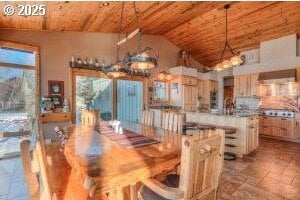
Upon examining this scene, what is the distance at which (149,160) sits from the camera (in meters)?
1.65

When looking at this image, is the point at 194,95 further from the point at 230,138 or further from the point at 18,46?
the point at 18,46

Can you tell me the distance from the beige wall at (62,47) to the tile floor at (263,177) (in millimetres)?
4210

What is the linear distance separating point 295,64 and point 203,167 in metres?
5.97

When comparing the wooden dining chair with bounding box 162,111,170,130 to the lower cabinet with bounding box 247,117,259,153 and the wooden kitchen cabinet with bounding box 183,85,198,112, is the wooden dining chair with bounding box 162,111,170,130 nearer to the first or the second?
the lower cabinet with bounding box 247,117,259,153

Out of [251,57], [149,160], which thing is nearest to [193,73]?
[251,57]

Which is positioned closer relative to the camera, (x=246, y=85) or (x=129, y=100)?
(x=129, y=100)

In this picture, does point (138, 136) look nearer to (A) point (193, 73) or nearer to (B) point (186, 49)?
(A) point (193, 73)

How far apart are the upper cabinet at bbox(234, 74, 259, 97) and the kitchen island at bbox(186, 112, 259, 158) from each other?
104 inches

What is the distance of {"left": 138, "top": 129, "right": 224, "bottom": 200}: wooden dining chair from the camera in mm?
1238

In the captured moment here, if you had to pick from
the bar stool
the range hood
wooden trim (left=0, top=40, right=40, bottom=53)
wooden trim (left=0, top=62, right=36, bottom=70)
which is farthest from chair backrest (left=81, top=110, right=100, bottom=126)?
the range hood

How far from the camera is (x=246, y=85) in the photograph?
688 cm

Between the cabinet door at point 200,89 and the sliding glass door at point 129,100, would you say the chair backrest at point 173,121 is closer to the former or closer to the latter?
the sliding glass door at point 129,100

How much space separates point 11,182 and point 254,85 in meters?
6.92

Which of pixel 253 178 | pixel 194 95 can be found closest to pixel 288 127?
pixel 194 95
